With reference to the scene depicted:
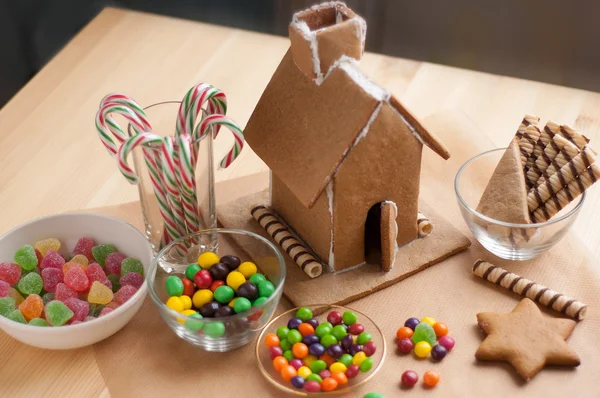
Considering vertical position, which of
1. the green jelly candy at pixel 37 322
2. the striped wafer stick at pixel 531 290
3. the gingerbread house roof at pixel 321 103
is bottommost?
the striped wafer stick at pixel 531 290

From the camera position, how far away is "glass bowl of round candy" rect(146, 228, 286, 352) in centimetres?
115

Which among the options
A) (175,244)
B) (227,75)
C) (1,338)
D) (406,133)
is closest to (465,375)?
(406,133)

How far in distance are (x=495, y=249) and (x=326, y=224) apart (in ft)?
1.00

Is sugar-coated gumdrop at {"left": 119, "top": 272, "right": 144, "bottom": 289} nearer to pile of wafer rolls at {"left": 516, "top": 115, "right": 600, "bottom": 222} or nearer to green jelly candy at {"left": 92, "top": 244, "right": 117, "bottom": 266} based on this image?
green jelly candy at {"left": 92, "top": 244, "right": 117, "bottom": 266}

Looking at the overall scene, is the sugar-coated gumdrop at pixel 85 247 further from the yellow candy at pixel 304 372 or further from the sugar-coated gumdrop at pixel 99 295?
the yellow candy at pixel 304 372

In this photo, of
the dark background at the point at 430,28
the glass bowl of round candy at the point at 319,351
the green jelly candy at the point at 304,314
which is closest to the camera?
the glass bowl of round candy at the point at 319,351

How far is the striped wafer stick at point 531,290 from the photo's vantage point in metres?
1.23

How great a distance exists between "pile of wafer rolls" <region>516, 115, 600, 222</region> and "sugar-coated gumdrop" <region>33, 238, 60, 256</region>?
2.63ft

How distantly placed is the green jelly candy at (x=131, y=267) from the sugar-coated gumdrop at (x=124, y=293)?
5 centimetres

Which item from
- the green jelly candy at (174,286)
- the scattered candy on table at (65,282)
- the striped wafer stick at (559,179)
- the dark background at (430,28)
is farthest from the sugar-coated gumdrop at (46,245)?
the dark background at (430,28)

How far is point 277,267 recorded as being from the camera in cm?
126

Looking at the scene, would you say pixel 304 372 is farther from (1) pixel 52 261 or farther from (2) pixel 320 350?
(1) pixel 52 261

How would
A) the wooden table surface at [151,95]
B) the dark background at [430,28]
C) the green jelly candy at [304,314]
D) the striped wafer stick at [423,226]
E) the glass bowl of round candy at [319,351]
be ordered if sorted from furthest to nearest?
the dark background at [430,28]
the wooden table surface at [151,95]
the striped wafer stick at [423,226]
the green jelly candy at [304,314]
the glass bowl of round candy at [319,351]

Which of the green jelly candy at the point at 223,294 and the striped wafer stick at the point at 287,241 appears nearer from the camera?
the green jelly candy at the point at 223,294
